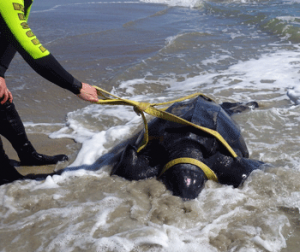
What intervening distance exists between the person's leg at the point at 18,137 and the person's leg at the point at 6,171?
223 mm

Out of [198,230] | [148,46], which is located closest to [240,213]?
[198,230]

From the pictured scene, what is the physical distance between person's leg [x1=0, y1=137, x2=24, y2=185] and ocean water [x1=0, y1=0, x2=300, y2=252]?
0.08 m

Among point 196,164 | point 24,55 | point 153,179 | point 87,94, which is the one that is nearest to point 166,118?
point 196,164

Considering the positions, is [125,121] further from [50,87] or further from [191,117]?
[50,87]

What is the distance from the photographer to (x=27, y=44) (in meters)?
1.91

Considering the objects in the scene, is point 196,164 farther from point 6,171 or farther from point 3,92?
point 6,171

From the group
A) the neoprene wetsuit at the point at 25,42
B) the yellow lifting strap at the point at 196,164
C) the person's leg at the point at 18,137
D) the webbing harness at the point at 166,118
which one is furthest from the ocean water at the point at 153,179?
the neoprene wetsuit at the point at 25,42

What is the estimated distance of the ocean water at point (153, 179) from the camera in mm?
1897

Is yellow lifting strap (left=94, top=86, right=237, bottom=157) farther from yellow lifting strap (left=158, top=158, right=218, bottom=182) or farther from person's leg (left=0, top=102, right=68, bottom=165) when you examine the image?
person's leg (left=0, top=102, right=68, bottom=165)

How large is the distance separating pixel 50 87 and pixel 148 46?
393cm

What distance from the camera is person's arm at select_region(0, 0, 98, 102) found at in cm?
185

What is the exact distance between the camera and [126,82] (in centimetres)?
572

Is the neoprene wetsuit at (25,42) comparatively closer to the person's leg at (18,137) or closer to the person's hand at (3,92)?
the person's hand at (3,92)

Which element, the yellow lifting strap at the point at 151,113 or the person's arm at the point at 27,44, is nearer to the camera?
the person's arm at the point at 27,44
